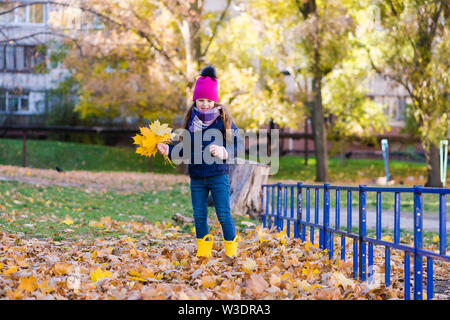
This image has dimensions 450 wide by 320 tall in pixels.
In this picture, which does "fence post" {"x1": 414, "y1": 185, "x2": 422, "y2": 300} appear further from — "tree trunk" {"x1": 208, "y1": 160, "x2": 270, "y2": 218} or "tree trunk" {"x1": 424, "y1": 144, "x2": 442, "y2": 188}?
"tree trunk" {"x1": 424, "y1": 144, "x2": 442, "y2": 188}

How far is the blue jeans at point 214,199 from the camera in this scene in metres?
6.04

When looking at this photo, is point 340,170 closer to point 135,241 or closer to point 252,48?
point 252,48

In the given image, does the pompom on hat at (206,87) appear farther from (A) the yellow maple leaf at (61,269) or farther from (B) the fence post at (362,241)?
(A) the yellow maple leaf at (61,269)

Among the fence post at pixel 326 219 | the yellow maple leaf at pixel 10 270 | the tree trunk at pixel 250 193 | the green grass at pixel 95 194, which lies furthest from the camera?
the tree trunk at pixel 250 193

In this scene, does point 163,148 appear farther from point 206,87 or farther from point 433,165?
Answer: point 433,165

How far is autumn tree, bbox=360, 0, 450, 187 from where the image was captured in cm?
2261

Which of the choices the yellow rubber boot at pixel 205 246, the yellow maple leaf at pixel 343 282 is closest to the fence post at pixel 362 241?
the yellow maple leaf at pixel 343 282

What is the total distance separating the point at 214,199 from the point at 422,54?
19131 mm

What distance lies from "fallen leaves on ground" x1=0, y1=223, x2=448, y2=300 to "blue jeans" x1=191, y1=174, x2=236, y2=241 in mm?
342

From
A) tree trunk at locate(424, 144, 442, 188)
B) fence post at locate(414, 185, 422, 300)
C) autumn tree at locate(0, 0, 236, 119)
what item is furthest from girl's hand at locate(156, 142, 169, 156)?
tree trunk at locate(424, 144, 442, 188)

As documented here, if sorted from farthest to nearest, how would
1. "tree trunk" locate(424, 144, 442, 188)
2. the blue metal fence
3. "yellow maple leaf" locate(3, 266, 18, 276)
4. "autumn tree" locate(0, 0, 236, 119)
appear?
"autumn tree" locate(0, 0, 236, 119)
"tree trunk" locate(424, 144, 442, 188)
"yellow maple leaf" locate(3, 266, 18, 276)
the blue metal fence

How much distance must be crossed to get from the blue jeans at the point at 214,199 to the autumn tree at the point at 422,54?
18137mm
